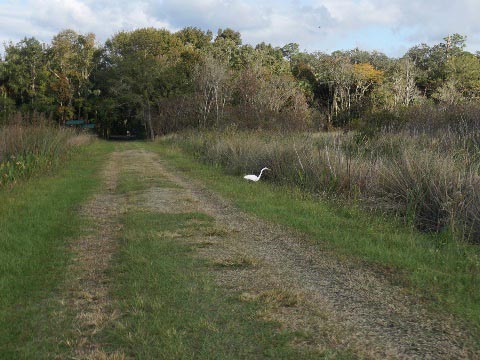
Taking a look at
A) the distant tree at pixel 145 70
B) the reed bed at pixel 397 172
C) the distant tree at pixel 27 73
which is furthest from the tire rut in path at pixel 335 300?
the distant tree at pixel 27 73

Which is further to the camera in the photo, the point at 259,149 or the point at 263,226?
the point at 259,149

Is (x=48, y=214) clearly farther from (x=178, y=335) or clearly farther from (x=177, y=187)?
(x=178, y=335)

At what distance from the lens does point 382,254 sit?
20.6ft

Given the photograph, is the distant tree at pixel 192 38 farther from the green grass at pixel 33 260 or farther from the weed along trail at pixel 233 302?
the weed along trail at pixel 233 302

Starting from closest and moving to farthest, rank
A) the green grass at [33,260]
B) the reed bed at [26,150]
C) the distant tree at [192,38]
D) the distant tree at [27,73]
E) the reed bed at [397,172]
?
the green grass at [33,260] → the reed bed at [397,172] → the reed bed at [26,150] → the distant tree at [27,73] → the distant tree at [192,38]

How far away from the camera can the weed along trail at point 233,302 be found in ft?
12.5

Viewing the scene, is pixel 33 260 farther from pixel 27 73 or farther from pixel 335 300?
pixel 27 73

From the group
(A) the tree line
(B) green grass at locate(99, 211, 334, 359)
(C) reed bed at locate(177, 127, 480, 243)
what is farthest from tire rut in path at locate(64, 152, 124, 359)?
(A) the tree line

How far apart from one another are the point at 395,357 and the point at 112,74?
57293 mm

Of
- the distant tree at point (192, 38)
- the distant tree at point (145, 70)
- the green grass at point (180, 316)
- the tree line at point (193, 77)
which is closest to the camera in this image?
the green grass at point (180, 316)

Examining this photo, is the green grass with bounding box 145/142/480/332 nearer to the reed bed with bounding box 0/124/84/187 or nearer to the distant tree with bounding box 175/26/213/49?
the reed bed with bounding box 0/124/84/187

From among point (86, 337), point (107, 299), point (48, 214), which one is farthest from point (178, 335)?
point (48, 214)

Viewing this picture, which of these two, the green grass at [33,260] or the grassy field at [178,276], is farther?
the green grass at [33,260]

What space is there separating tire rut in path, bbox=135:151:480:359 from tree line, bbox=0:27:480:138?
2754 centimetres
